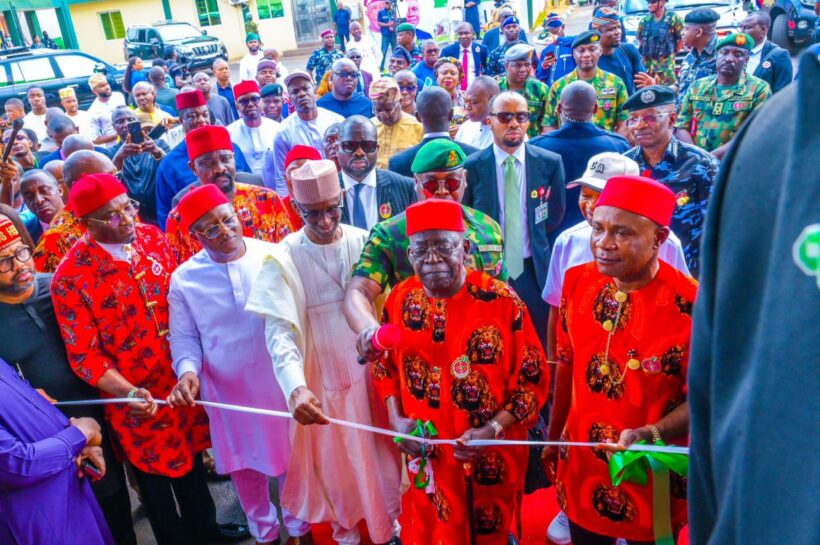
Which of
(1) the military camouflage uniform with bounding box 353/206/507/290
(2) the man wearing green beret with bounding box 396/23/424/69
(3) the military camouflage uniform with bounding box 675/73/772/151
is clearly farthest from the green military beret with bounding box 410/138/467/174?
(2) the man wearing green beret with bounding box 396/23/424/69

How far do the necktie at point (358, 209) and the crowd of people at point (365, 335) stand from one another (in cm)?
2

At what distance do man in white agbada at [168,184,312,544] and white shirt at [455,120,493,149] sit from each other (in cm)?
303

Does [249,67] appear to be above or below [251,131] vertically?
below

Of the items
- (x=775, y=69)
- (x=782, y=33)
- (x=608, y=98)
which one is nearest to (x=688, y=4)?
(x=782, y=33)

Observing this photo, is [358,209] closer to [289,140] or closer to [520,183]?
[520,183]

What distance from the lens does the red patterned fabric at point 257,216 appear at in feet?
14.5

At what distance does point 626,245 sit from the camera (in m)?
2.50

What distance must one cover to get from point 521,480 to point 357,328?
102 cm

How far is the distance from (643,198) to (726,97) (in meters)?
3.79

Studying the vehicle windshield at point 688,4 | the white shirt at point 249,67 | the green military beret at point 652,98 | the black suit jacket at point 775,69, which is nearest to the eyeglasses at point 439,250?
the green military beret at point 652,98

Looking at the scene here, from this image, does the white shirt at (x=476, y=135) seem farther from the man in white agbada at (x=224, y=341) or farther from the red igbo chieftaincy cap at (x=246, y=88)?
the man in white agbada at (x=224, y=341)

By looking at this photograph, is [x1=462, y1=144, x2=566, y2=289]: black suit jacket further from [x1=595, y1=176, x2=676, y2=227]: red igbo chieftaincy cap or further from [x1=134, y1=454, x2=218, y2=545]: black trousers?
[x1=134, y1=454, x2=218, y2=545]: black trousers

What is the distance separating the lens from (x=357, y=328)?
313 centimetres

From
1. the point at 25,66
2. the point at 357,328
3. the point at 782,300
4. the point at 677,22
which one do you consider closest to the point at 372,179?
the point at 357,328
